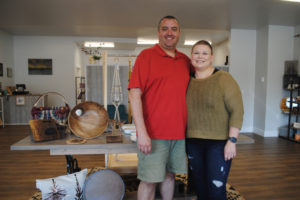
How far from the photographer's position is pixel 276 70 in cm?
494

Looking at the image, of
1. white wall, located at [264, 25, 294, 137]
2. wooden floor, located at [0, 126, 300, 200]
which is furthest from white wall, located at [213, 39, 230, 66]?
wooden floor, located at [0, 126, 300, 200]

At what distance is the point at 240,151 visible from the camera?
3.87 m

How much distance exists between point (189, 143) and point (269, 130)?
4352mm

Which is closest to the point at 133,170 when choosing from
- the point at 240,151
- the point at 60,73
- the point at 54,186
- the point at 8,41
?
the point at 54,186

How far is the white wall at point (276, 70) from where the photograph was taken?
490 cm

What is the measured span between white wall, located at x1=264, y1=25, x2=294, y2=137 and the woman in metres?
4.22

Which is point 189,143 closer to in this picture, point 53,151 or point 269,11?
point 53,151

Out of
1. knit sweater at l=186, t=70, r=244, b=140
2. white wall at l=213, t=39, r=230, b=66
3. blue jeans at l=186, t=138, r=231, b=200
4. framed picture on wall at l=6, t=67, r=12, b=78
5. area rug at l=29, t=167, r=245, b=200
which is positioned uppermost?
white wall at l=213, t=39, r=230, b=66

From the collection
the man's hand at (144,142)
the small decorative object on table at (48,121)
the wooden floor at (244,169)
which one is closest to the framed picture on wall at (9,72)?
the wooden floor at (244,169)

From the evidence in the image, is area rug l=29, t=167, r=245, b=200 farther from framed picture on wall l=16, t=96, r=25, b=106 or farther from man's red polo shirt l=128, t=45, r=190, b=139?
framed picture on wall l=16, t=96, r=25, b=106

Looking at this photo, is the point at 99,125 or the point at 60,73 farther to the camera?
the point at 60,73

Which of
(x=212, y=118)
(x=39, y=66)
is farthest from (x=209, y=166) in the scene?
(x=39, y=66)

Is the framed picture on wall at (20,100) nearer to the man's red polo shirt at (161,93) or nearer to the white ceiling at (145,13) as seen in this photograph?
the white ceiling at (145,13)

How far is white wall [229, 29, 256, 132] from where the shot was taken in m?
5.32
